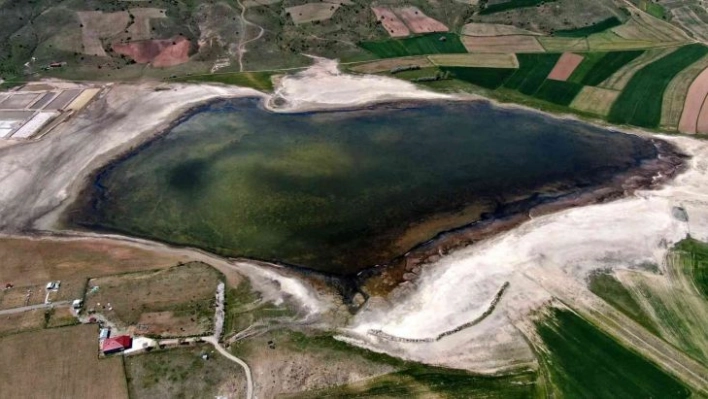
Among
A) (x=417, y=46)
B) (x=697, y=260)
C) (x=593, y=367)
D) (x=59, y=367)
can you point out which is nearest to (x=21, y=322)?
(x=59, y=367)

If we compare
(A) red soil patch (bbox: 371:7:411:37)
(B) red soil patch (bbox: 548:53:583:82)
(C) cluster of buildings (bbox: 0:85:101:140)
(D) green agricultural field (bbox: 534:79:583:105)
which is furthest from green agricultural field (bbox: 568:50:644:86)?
(C) cluster of buildings (bbox: 0:85:101:140)

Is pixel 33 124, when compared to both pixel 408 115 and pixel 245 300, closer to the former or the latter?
pixel 245 300

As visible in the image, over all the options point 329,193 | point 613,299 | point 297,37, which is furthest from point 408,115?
point 613,299

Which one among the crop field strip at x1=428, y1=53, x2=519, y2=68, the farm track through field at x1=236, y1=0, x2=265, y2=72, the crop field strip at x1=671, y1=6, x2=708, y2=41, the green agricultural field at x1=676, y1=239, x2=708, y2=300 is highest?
the crop field strip at x1=671, y1=6, x2=708, y2=41

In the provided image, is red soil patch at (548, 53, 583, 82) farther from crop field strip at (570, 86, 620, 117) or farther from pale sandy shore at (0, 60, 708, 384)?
pale sandy shore at (0, 60, 708, 384)

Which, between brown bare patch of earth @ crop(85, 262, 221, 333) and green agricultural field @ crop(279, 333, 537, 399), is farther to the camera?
brown bare patch of earth @ crop(85, 262, 221, 333)

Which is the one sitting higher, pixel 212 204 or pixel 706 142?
pixel 706 142
